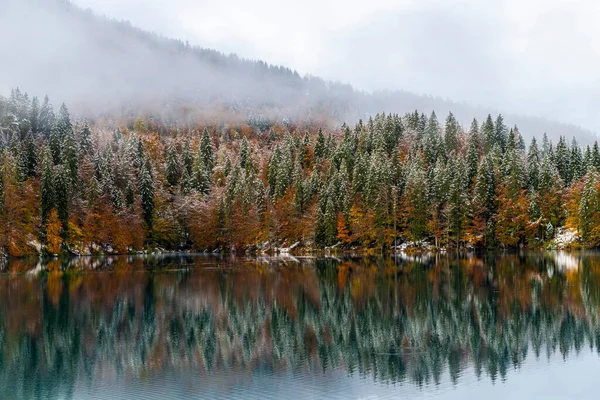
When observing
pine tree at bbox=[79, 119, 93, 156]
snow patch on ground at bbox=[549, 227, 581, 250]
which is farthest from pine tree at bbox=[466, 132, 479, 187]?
pine tree at bbox=[79, 119, 93, 156]

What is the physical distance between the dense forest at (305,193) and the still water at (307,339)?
5288 cm

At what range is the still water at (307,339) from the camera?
2253cm

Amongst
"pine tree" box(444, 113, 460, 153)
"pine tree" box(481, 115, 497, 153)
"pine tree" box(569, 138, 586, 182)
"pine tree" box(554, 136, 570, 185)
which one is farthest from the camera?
"pine tree" box(444, 113, 460, 153)

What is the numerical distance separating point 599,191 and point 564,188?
12.9m

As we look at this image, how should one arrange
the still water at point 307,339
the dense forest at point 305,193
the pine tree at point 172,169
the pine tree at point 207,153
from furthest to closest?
the pine tree at point 207,153
the pine tree at point 172,169
the dense forest at point 305,193
the still water at point 307,339

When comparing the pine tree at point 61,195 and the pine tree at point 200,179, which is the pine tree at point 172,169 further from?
the pine tree at point 61,195

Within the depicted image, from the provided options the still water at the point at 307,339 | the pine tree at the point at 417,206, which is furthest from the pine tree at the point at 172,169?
the still water at the point at 307,339

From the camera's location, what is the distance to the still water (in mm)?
22531

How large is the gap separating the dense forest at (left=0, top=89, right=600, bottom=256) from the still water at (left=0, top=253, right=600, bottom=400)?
52877 mm

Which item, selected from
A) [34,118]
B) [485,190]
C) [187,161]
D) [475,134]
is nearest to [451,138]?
[475,134]

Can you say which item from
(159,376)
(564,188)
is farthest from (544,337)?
(564,188)

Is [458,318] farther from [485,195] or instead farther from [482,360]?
[485,195]

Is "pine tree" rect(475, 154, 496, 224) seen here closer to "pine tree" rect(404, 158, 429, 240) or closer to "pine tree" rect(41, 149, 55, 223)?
"pine tree" rect(404, 158, 429, 240)

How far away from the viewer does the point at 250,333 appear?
32656 millimetres
